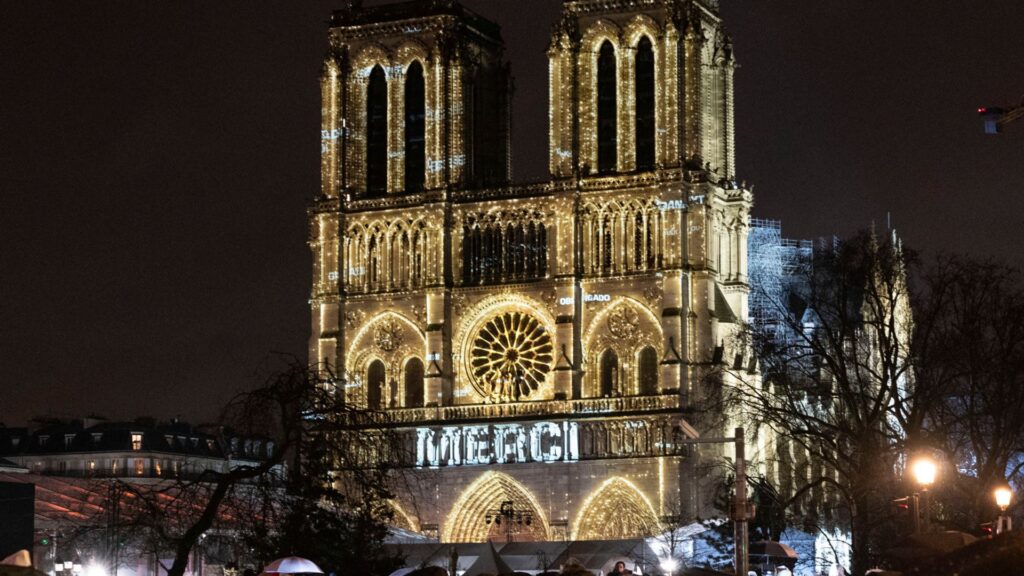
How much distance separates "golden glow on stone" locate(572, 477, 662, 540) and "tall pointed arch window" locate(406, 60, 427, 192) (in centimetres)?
1564

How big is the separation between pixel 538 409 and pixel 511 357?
3317 millimetres

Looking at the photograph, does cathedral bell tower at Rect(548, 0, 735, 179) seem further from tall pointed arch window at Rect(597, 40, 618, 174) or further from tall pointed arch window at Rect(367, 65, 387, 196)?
tall pointed arch window at Rect(367, 65, 387, 196)

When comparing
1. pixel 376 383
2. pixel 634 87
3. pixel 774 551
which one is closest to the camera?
pixel 774 551

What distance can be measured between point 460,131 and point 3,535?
41468 millimetres

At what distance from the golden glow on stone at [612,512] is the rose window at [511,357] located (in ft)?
19.3

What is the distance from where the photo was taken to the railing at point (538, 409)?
7788cm

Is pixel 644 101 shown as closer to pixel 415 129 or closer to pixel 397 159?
pixel 415 129

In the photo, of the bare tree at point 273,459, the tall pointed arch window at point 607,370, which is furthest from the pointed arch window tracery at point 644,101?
the bare tree at point 273,459

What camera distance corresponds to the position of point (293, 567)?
1256 inches

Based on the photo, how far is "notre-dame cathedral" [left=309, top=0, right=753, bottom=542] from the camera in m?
78.6

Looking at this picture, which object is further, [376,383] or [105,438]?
[105,438]

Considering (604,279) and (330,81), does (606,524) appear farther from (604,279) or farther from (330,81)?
(330,81)

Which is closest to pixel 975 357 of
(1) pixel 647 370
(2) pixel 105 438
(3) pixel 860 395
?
(3) pixel 860 395

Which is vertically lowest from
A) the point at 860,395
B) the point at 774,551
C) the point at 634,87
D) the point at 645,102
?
the point at 774,551
